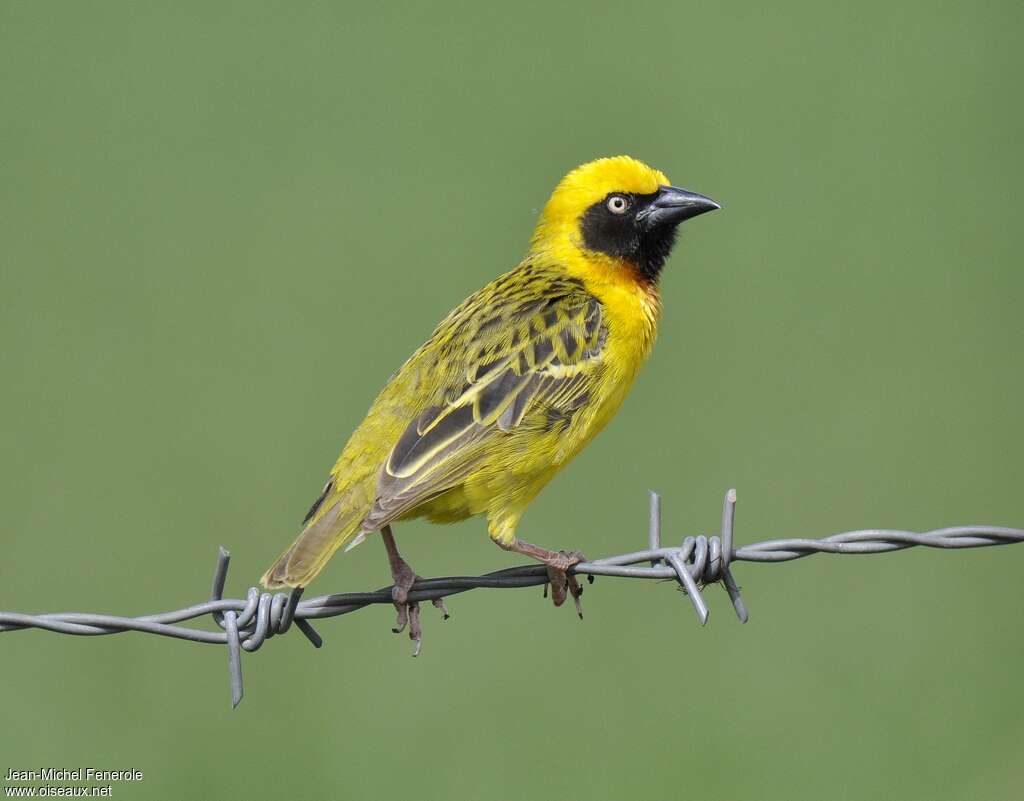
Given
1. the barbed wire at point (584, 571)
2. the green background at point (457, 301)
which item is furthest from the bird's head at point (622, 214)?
the green background at point (457, 301)

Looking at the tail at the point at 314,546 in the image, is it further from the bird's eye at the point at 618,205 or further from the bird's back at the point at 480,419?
the bird's eye at the point at 618,205

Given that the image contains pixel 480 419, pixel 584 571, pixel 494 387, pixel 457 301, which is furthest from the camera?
pixel 457 301

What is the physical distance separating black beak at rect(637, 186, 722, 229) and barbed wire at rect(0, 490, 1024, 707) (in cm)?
199

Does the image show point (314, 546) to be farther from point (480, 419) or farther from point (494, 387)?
point (494, 387)

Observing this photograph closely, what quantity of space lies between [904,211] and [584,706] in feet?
15.1

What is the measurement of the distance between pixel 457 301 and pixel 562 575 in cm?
480

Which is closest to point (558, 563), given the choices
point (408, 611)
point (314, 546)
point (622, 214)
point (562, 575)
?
point (562, 575)

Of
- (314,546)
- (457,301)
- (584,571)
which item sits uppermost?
(457,301)

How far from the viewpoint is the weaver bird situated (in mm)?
5875

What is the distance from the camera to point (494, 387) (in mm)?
6199

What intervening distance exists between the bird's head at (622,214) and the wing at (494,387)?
38cm

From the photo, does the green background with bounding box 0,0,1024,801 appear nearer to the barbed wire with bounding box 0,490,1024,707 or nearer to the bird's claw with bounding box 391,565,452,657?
the bird's claw with bounding box 391,565,452,657

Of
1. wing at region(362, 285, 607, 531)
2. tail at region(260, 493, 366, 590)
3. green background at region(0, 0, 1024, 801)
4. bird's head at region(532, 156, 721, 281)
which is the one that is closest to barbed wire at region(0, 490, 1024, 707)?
tail at region(260, 493, 366, 590)

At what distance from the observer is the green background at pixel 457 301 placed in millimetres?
8273
